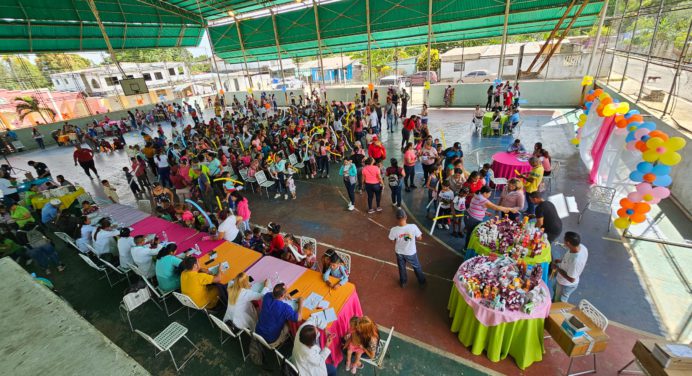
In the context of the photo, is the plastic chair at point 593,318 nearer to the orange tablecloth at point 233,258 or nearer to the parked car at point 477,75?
the orange tablecloth at point 233,258

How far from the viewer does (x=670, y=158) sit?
219 inches

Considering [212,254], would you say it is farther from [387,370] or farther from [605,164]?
[605,164]

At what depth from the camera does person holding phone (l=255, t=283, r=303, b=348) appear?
3748 millimetres

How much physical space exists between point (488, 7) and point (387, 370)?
18.1 meters

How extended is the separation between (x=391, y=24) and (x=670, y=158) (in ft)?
52.6

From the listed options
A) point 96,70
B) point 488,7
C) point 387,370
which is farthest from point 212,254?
point 96,70

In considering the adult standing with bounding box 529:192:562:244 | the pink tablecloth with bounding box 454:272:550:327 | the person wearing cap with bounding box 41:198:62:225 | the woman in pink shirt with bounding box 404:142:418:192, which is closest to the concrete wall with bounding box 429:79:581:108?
the woman in pink shirt with bounding box 404:142:418:192

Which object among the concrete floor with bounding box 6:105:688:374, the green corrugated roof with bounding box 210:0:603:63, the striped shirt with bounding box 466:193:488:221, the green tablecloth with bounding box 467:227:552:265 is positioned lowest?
the concrete floor with bounding box 6:105:688:374

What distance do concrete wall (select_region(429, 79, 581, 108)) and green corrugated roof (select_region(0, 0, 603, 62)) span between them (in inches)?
125

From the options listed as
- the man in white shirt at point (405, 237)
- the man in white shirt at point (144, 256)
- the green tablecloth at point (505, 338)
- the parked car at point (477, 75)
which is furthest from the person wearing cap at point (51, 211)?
the parked car at point (477, 75)

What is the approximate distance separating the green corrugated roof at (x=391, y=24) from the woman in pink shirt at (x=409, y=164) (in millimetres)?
12163

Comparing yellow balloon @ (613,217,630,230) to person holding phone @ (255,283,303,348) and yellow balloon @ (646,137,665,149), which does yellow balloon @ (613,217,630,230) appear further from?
person holding phone @ (255,283,303,348)

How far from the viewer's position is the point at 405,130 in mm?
11586

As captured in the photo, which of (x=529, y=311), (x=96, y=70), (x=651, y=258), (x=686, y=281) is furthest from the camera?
(x=96, y=70)
